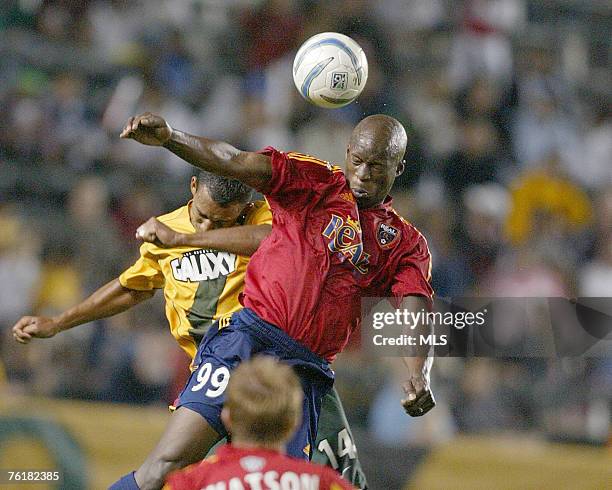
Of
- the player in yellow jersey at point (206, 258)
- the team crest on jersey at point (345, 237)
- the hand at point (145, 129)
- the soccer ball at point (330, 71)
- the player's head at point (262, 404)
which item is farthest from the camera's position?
the soccer ball at point (330, 71)

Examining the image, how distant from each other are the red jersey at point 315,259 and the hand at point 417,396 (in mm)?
396

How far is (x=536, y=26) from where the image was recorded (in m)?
13.4

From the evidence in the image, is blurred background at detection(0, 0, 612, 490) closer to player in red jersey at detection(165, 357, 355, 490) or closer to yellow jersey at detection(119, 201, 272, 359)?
yellow jersey at detection(119, 201, 272, 359)

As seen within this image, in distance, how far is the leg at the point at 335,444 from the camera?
18.2 feet

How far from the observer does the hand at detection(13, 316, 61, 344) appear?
19.2 ft

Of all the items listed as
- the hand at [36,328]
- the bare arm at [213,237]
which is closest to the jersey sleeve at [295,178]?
the bare arm at [213,237]

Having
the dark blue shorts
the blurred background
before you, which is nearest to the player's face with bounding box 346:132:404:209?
the dark blue shorts

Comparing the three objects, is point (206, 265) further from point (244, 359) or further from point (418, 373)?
point (418, 373)

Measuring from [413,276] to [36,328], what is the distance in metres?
1.99

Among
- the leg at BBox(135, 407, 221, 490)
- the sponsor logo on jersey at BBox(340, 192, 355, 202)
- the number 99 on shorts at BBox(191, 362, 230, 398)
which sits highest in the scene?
the sponsor logo on jersey at BBox(340, 192, 355, 202)

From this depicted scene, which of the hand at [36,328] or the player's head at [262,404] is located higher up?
the hand at [36,328]

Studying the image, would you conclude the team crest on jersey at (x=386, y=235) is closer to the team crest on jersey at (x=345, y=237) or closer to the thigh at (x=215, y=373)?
the team crest on jersey at (x=345, y=237)

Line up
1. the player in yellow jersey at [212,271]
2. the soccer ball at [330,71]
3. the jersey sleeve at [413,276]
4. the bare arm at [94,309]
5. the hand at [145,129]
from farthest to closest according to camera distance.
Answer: the bare arm at [94,309] < the soccer ball at [330,71] < the player in yellow jersey at [212,271] < the jersey sleeve at [413,276] < the hand at [145,129]

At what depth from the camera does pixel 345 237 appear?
5066 mm
